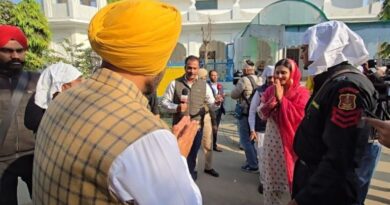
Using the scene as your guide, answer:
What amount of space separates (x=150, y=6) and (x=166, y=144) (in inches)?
18.3

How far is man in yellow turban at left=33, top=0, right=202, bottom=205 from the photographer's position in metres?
0.83

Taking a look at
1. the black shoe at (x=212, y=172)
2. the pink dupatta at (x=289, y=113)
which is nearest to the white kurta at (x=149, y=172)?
the pink dupatta at (x=289, y=113)

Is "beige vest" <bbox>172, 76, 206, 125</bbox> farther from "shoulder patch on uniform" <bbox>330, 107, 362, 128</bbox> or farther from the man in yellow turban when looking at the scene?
the man in yellow turban

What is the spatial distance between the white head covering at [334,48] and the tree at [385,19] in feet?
22.6

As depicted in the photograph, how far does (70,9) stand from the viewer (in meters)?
19.4

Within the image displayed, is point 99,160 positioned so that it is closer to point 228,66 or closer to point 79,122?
point 79,122

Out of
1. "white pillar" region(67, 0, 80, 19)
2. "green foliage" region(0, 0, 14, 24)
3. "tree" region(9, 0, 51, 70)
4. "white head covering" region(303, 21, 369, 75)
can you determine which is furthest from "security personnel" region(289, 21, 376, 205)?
"white pillar" region(67, 0, 80, 19)

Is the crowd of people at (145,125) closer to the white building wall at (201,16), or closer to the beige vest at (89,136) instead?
the beige vest at (89,136)

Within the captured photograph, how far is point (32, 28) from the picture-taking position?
8.16 metres

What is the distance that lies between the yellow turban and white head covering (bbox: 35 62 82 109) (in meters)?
1.70

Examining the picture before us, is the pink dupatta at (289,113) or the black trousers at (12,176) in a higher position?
the pink dupatta at (289,113)

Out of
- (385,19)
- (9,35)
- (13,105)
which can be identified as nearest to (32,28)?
(9,35)

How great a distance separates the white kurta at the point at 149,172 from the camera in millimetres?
809

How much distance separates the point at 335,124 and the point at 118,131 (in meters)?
1.15
